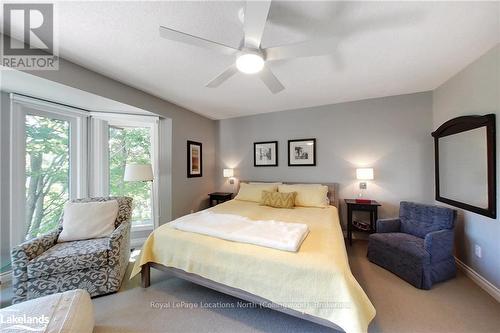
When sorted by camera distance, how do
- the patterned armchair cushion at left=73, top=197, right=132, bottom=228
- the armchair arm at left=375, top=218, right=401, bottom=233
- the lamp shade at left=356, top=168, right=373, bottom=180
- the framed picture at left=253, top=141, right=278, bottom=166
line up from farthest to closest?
1. the framed picture at left=253, top=141, right=278, bottom=166
2. the lamp shade at left=356, top=168, right=373, bottom=180
3. the armchair arm at left=375, top=218, right=401, bottom=233
4. the patterned armchair cushion at left=73, top=197, right=132, bottom=228

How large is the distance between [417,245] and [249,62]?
2.69 meters

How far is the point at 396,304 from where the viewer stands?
1.83m

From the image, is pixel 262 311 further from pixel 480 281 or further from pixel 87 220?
pixel 480 281

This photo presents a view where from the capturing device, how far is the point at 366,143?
3410mm

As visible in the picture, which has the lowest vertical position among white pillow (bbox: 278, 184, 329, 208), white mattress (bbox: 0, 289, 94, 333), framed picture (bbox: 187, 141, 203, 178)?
white mattress (bbox: 0, 289, 94, 333)

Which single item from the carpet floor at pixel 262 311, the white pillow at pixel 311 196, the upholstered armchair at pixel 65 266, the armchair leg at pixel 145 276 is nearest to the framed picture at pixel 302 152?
the white pillow at pixel 311 196

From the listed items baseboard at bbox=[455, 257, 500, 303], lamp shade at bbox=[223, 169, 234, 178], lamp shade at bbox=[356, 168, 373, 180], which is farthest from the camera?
lamp shade at bbox=[223, 169, 234, 178]

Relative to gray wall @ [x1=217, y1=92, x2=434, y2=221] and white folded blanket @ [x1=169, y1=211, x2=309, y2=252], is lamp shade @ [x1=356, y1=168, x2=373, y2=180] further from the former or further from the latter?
white folded blanket @ [x1=169, y1=211, x2=309, y2=252]

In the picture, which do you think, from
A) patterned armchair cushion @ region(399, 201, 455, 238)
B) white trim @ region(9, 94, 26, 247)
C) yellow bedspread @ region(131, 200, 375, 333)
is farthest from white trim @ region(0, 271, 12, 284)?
patterned armchair cushion @ region(399, 201, 455, 238)

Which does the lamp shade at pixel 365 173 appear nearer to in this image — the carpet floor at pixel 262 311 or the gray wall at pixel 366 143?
the gray wall at pixel 366 143

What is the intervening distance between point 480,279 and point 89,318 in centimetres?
375

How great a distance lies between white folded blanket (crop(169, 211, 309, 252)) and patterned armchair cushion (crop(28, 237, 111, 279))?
29.1 inches

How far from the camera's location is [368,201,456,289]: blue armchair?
6.82ft

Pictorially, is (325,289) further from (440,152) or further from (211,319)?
(440,152)
